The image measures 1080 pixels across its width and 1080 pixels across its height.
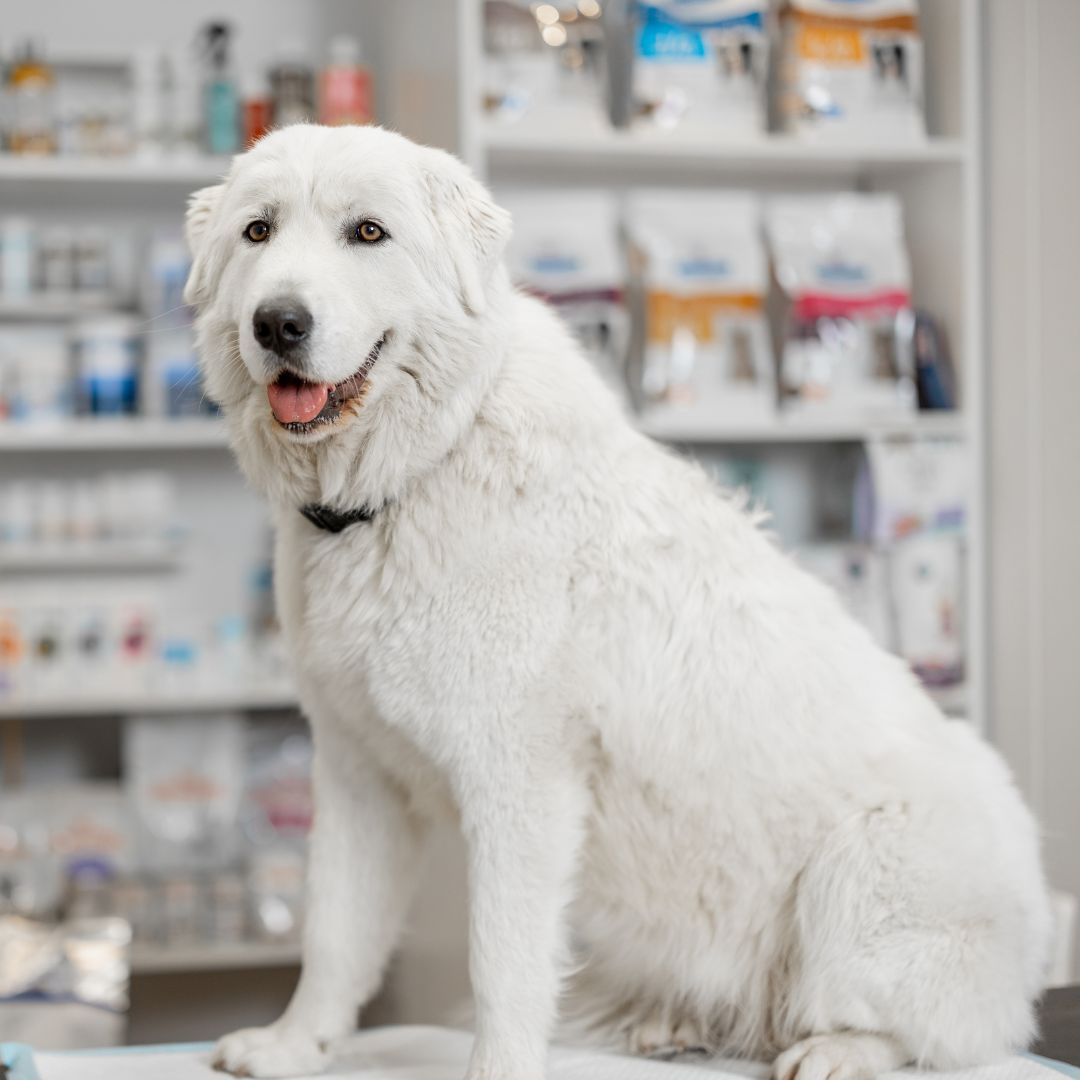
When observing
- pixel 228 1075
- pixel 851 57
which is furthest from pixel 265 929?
pixel 851 57

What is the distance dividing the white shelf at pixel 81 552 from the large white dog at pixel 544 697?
4.92 feet

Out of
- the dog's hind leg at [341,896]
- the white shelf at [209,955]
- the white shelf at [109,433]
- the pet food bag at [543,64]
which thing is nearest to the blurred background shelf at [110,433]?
the white shelf at [109,433]

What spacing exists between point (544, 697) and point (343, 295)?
417mm

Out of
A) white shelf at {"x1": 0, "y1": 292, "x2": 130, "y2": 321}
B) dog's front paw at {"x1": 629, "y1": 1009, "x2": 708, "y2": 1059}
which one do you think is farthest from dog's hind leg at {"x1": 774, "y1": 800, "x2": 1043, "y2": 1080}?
white shelf at {"x1": 0, "y1": 292, "x2": 130, "y2": 321}

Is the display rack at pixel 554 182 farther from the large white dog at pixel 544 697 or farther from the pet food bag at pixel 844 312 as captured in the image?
the large white dog at pixel 544 697

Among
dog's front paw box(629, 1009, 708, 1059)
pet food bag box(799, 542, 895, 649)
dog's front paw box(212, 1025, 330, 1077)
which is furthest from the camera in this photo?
pet food bag box(799, 542, 895, 649)

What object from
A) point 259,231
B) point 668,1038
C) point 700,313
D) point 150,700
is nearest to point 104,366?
point 150,700

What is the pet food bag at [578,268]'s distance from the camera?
270 cm

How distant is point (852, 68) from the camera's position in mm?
2764

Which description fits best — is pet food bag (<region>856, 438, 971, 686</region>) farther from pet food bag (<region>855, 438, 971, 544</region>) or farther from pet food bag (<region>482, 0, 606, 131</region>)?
pet food bag (<region>482, 0, 606, 131</region>)

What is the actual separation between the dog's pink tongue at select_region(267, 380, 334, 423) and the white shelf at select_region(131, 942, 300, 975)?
6.04ft

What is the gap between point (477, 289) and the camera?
1257 mm

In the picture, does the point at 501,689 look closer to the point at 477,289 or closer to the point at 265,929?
the point at 477,289

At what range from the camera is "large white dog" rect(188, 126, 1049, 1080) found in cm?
125
